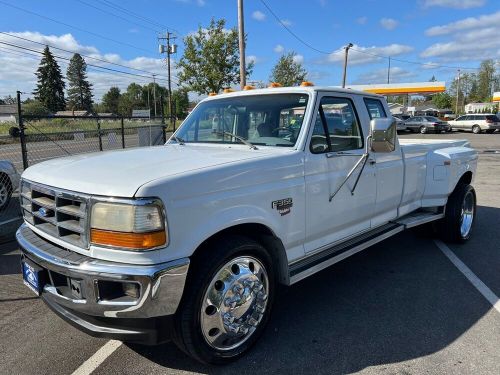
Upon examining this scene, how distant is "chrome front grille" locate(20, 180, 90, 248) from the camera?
2.57 meters

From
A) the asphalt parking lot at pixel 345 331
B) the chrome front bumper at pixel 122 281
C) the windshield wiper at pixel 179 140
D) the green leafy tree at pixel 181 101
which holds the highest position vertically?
the green leafy tree at pixel 181 101

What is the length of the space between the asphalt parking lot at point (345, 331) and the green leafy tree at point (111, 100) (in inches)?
4708

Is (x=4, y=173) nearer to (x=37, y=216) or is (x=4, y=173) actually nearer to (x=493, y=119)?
(x=37, y=216)

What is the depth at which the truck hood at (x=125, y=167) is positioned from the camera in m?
2.51

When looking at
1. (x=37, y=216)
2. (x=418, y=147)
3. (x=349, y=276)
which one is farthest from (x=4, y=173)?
(x=418, y=147)

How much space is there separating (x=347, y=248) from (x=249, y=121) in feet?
4.92

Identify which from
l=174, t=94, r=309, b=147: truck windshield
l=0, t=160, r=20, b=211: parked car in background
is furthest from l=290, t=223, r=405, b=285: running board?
l=0, t=160, r=20, b=211: parked car in background

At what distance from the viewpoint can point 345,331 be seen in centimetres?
340

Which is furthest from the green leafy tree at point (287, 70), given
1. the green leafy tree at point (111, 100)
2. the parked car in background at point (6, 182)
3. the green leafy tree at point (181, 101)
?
the green leafy tree at point (111, 100)

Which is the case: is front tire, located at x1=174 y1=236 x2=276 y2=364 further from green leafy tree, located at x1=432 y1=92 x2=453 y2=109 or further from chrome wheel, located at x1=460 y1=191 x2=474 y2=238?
green leafy tree, located at x1=432 y1=92 x2=453 y2=109

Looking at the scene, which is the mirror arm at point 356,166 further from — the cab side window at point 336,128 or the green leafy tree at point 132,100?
the green leafy tree at point 132,100

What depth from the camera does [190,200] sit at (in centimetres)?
256

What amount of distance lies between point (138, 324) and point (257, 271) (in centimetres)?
95

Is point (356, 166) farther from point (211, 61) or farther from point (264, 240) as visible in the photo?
point (211, 61)
